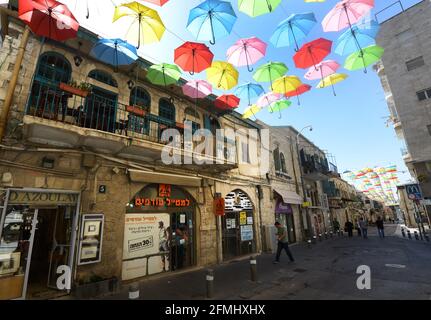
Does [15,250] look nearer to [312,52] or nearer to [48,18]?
[48,18]

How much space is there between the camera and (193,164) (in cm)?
1012

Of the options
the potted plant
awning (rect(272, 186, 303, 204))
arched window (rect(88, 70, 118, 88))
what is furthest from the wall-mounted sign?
awning (rect(272, 186, 303, 204))

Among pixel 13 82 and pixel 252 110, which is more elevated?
pixel 252 110

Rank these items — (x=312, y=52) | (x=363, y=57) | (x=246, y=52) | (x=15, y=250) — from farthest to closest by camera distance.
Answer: (x=246, y=52)
(x=363, y=57)
(x=312, y=52)
(x=15, y=250)

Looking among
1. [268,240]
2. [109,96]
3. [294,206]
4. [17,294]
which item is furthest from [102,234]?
[294,206]

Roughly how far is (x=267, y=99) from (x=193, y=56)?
4118 millimetres

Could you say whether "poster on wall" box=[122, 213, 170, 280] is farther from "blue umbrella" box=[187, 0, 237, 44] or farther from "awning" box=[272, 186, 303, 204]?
"awning" box=[272, 186, 303, 204]

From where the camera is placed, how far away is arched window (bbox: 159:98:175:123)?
10133 millimetres

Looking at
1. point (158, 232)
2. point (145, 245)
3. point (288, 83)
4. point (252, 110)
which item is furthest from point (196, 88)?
point (145, 245)

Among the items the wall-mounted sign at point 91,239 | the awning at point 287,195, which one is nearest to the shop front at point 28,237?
the wall-mounted sign at point 91,239

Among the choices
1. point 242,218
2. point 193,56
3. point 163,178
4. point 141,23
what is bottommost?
point 242,218

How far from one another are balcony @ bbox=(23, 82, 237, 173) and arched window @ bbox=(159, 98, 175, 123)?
18.4 inches

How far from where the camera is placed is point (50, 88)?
6812 mm

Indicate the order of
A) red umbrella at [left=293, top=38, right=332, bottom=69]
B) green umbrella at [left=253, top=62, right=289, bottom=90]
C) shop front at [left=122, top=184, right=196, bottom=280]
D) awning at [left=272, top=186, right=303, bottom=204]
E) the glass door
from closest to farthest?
the glass door
red umbrella at [left=293, top=38, right=332, bottom=69]
shop front at [left=122, top=184, right=196, bottom=280]
green umbrella at [left=253, top=62, right=289, bottom=90]
awning at [left=272, top=186, right=303, bottom=204]
